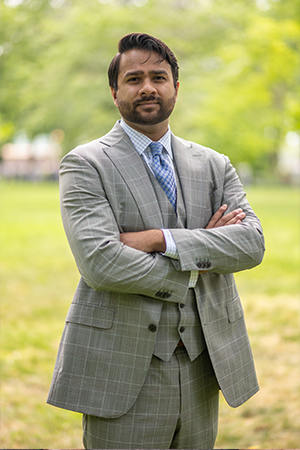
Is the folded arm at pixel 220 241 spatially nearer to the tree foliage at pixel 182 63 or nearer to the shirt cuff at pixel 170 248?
the shirt cuff at pixel 170 248

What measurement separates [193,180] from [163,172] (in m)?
0.15

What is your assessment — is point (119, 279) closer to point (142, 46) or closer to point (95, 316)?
point (95, 316)

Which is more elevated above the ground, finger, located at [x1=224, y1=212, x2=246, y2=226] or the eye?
the eye

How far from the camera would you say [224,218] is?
2238 millimetres

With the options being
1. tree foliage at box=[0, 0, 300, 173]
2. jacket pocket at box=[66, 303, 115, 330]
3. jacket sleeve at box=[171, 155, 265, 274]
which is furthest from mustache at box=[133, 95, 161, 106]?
tree foliage at box=[0, 0, 300, 173]

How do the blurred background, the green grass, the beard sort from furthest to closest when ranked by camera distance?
1. the blurred background
2. the green grass
3. the beard

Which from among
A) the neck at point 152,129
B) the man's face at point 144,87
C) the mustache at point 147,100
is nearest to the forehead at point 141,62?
the man's face at point 144,87

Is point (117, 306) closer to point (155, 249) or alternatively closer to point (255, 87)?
point (155, 249)

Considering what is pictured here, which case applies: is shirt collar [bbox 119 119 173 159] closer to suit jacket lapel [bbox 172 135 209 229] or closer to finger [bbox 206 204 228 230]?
suit jacket lapel [bbox 172 135 209 229]

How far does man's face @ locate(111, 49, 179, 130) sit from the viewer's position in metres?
2.10

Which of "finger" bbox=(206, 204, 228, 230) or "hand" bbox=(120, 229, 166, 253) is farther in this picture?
"finger" bbox=(206, 204, 228, 230)

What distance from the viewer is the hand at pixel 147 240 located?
2068 mm

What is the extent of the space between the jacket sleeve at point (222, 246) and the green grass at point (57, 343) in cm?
197

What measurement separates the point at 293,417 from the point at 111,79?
297 centimetres
